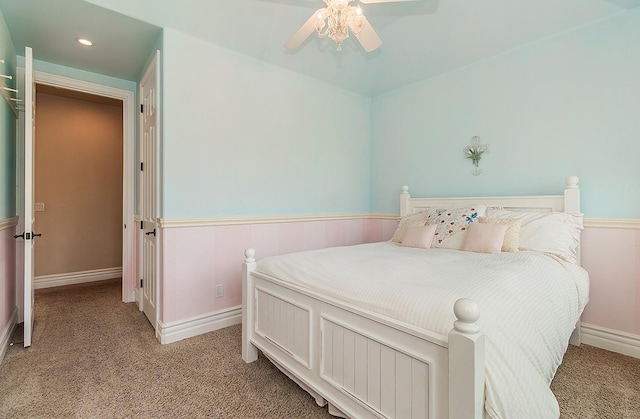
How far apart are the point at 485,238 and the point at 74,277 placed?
199 inches

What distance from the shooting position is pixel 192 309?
2637 millimetres

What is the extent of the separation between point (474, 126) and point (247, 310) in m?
2.79

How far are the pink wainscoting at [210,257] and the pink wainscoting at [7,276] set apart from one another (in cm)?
112

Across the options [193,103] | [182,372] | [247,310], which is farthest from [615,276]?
[193,103]

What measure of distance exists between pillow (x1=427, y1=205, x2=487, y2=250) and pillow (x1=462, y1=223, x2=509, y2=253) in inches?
4.3

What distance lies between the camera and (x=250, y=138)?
117 inches

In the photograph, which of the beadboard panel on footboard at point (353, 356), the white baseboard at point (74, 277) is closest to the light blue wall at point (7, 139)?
the white baseboard at point (74, 277)

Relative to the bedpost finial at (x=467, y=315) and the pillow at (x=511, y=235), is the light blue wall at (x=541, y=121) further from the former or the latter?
the bedpost finial at (x=467, y=315)

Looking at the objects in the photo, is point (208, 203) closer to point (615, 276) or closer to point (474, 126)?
point (474, 126)

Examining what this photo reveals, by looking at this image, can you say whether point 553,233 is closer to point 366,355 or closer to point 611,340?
point 611,340

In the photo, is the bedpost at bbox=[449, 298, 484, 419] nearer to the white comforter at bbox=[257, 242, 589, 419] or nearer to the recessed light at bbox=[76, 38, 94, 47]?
the white comforter at bbox=[257, 242, 589, 419]

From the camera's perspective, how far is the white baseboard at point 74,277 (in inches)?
157

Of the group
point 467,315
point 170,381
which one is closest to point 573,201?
point 467,315

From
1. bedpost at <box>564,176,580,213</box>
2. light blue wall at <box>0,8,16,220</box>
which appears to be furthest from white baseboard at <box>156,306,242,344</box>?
bedpost at <box>564,176,580,213</box>
